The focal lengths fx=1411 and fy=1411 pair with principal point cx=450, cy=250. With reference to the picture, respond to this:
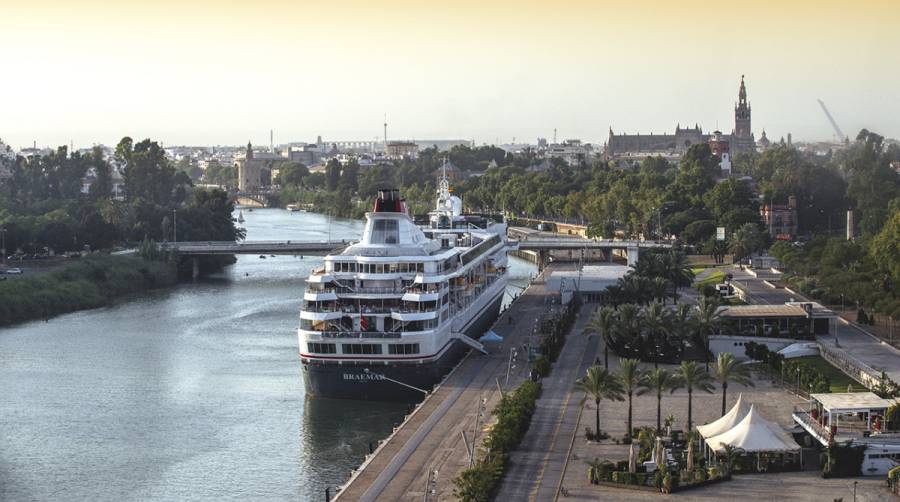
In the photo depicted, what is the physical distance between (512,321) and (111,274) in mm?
30124

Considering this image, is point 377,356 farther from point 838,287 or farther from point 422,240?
point 838,287

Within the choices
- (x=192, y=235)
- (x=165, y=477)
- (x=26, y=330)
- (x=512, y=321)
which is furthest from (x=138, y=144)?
(x=165, y=477)

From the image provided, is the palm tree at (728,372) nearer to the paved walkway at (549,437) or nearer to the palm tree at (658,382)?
the palm tree at (658,382)

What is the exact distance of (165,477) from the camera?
1545 inches

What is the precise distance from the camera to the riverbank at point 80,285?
2832 inches

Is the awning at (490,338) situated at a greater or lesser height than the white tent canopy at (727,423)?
lesser

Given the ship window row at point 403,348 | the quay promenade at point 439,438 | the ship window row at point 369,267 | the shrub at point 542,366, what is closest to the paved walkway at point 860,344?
the shrub at point 542,366

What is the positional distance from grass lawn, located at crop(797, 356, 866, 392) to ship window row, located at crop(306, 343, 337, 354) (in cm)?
1644

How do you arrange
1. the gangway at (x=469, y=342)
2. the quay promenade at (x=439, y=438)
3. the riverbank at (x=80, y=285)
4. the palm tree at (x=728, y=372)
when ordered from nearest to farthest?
the quay promenade at (x=439, y=438) < the palm tree at (x=728, y=372) < the gangway at (x=469, y=342) < the riverbank at (x=80, y=285)

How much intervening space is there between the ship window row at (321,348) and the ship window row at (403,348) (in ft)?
6.34

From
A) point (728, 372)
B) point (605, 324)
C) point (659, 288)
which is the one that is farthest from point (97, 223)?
point (728, 372)

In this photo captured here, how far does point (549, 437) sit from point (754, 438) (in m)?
6.07

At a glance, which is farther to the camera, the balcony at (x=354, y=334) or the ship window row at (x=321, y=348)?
the ship window row at (x=321, y=348)

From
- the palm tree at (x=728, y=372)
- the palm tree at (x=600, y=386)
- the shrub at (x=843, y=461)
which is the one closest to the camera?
the shrub at (x=843, y=461)
